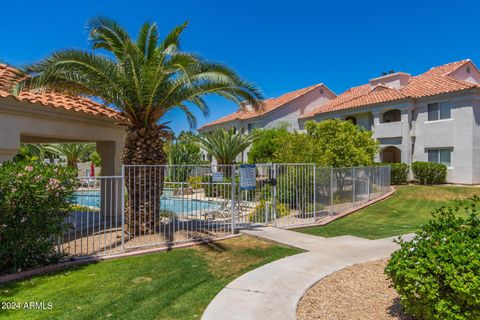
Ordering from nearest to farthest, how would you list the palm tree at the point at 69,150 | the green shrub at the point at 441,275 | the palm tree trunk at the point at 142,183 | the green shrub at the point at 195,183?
the green shrub at the point at 441,275
the palm tree trunk at the point at 142,183
the green shrub at the point at 195,183
the palm tree at the point at 69,150

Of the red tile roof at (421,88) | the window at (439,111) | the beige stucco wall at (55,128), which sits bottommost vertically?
the beige stucco wall at (55,128)

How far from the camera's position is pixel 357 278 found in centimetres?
621

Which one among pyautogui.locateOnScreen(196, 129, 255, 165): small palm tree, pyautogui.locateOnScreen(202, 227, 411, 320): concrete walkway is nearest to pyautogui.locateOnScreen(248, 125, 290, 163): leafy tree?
pyautogui.locateOnScreen(196, 129, 255, 165): small palm tree

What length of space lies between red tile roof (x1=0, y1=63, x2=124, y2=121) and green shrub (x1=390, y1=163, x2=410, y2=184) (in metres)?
18.9

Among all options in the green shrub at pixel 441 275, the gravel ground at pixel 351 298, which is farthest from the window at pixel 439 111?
the green shrub at pixel 441 275

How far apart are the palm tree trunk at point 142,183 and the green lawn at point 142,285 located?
1748mm

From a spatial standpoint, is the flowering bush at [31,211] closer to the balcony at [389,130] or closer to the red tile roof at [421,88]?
the red tile roof at [421,88]

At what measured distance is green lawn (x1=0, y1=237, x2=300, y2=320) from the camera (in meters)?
5.03

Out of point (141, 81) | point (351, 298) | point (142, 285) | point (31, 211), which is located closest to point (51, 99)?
point (141, 81)

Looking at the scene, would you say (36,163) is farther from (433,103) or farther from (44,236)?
(433,103)

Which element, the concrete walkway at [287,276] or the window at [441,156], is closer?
the concrete walkway at [287,276]

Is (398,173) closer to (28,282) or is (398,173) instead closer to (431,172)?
(431,172)

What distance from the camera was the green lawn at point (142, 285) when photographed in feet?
16.5

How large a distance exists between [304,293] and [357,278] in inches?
51.5
